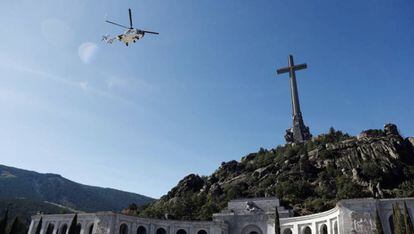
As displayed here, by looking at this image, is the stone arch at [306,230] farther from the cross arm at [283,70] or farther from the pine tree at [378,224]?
the cross arm at [283,70]

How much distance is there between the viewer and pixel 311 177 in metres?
100

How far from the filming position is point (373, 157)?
97.1 m

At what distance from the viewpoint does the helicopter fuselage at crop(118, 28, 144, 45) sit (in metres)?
33.8

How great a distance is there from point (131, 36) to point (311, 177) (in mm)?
78978

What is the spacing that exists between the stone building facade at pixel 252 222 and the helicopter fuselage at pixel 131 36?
35318 millimetres

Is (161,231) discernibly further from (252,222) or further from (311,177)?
(311,177)

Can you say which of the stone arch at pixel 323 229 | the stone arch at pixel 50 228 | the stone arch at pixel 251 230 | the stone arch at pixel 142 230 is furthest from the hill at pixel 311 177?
the stone arch at pixel 50 228

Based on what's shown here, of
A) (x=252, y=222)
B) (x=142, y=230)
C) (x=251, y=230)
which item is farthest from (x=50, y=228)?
(x=252, y=222)

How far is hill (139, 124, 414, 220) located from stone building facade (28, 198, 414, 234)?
13.1 m

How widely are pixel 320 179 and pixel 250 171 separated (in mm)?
26215

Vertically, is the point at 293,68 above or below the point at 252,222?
above

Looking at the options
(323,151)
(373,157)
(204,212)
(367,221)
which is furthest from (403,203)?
(323,151)

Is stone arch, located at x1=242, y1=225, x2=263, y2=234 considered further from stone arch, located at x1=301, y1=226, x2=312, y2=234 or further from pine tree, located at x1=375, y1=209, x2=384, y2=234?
pine tree, located at x1=375, y1=209, x2=384, y2=234

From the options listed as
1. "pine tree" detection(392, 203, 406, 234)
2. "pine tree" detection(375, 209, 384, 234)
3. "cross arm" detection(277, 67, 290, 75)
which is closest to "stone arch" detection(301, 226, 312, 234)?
"pine tree" detection(375, 209, 384, 234)
